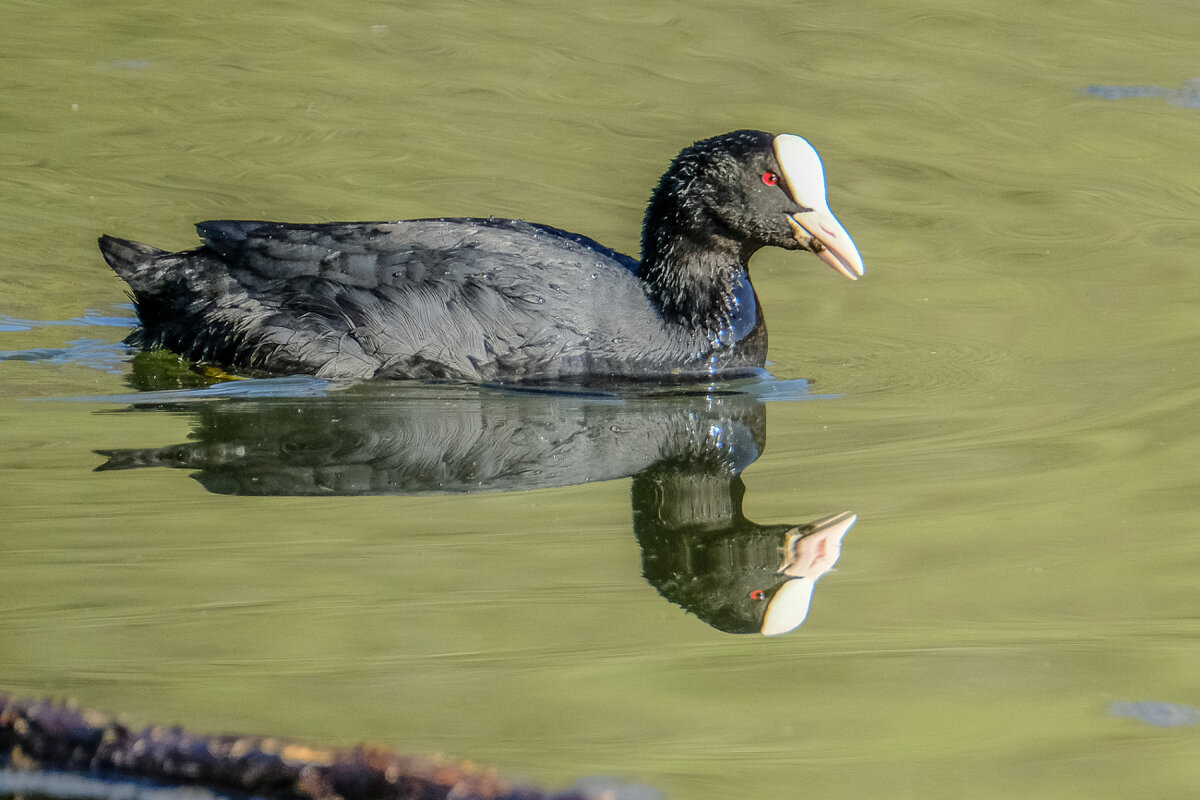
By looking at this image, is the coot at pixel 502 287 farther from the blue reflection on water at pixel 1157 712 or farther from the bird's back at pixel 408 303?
the blue reflection on water at pixel 1157 712

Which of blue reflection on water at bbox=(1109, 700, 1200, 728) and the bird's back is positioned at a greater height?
blue reflection on water at bbox=(1109, 700, 1200, 728)

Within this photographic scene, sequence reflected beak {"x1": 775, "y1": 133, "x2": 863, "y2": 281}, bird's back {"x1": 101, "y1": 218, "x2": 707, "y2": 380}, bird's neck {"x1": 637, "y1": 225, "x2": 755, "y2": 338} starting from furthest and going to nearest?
bird's neck {"x1": 637, "y1": 225, "x2": 755, "y2": 338} → reflected beak {"x1": 775, "y1": 133, "x2": 863, "y2": 281} → bird's back {"x1": 101, "y1": 218, "x2": 707, "y2": 380}

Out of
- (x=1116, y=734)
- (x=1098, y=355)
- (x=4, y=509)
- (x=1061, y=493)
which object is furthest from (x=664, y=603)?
(x=1098, y=355)

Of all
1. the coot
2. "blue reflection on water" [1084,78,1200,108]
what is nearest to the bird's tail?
the coot

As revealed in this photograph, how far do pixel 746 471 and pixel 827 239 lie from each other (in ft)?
4.64

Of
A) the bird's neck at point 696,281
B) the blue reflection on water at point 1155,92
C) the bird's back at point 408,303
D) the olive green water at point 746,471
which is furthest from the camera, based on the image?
the blue reflection on water at point 1155,92

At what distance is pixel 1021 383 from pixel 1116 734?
9.38 feet

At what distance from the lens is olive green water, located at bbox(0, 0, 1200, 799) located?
2.89m

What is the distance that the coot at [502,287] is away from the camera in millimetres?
5566

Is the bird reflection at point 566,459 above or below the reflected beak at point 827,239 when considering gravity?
below

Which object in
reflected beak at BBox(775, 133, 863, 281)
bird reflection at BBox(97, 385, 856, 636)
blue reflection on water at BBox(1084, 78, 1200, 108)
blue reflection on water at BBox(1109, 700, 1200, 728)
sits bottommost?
bird reflection at BBox(97, 385, 856, 636)

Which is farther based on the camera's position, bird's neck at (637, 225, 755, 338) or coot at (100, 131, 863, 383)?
Result: bird's neck at (637, 225, 755, 338)

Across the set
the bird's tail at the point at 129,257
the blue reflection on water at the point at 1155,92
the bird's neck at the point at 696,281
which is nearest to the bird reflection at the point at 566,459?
the bird's neck at the point at 696,281

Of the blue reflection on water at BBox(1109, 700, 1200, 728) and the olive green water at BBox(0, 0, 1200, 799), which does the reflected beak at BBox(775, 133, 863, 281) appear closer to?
the olive green water at BBox(0, 0, 1200, 799)
